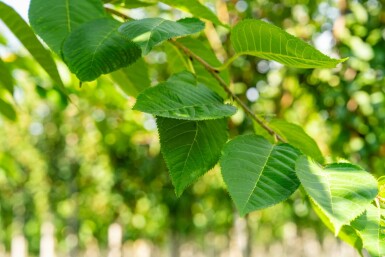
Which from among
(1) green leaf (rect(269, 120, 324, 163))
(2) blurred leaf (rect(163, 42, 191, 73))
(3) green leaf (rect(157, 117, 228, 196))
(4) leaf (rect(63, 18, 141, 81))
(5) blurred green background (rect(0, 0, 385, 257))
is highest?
(4) leaf (rect(63, 18, 141, 81))

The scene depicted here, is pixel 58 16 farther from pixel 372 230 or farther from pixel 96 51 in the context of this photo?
pixel 372 230

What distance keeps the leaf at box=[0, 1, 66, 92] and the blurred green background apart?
201 millimetres

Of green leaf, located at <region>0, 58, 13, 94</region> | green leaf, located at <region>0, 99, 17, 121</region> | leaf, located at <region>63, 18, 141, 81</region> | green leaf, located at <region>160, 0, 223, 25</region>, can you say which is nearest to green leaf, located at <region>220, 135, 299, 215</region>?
leaf, located at <region>63, 18, 141, 81</region>

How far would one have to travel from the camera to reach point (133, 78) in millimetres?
746

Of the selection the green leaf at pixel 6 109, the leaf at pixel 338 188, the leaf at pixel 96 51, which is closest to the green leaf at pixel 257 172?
the leaf at pixel 338 188

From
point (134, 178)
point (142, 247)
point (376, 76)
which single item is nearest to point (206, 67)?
point (376, 76)

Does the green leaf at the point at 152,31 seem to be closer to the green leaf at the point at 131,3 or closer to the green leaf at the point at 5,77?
the green leaf at the point at 131,3

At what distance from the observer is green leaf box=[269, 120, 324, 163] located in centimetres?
60

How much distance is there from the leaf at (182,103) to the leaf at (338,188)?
89 mm

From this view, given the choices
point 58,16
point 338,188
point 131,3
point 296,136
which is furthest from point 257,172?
point 131,3

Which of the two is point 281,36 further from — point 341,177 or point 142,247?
point 142,247

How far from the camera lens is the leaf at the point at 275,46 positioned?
482mm

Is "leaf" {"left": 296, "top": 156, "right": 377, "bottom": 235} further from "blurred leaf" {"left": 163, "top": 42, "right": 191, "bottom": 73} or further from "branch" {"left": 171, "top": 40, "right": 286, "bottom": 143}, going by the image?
"blurred leaf" {"left": 163, "top": 42, "right": 191, "bottom": 73}

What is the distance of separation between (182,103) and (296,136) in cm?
18
